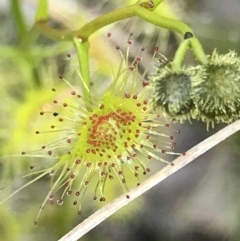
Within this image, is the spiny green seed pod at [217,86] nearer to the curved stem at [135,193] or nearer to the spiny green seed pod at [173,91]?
the spiny green seed pod at [173,91]

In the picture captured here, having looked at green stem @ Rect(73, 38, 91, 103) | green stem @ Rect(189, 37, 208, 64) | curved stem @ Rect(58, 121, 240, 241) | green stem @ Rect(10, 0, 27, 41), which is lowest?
curved stem @ Rect(58, 121, 240, 241)

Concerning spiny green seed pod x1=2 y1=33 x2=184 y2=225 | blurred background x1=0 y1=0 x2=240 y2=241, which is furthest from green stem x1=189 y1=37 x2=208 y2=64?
blurred background x1=0 y1=0 x2=240 y2=241

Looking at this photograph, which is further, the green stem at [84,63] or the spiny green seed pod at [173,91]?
the green stem at [84,63]

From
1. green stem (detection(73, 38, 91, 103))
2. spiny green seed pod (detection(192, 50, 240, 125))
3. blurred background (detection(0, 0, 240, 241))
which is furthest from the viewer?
blurred background (detection(0, 0, 240, 241))

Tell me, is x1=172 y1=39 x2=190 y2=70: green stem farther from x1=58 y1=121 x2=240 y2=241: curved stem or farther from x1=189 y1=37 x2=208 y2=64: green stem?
x1=58 y1=121 x2=240 y2=241: curved stem

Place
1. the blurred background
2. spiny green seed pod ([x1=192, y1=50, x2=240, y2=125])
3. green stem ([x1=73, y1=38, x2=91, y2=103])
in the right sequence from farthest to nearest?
the blurred background
green stem ([x1=73, y1=38, x2=91, y2=103])
spiny green seed pod ([x1=192, y1=50, x2=240, y2=125])

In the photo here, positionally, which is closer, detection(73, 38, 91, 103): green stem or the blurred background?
Answer: detection(73, 38, 91, 103): green stem

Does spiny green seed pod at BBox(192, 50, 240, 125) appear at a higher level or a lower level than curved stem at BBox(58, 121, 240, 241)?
higher

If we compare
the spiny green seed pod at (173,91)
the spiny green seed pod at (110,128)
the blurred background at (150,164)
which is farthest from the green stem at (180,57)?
the blurred background at (150,164)

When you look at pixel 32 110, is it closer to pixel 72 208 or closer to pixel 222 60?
pixel 72 208
